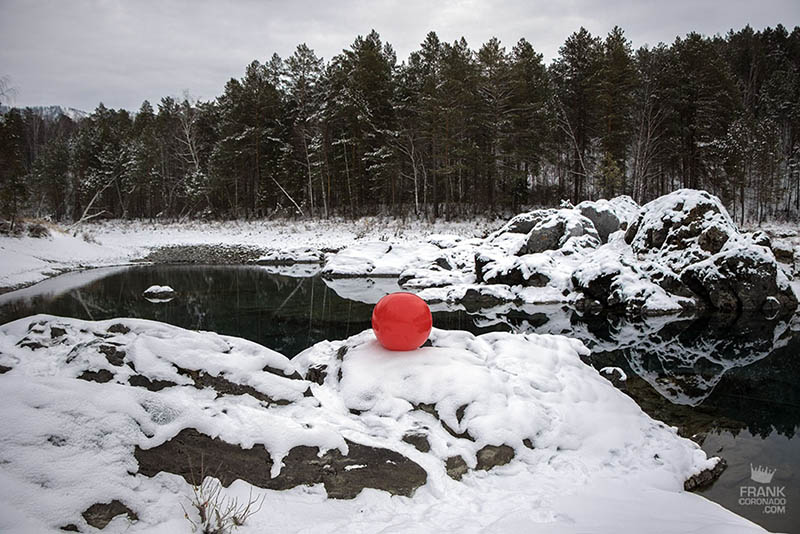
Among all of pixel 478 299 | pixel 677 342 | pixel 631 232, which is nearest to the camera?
pixel 677 342

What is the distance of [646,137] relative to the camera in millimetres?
25766

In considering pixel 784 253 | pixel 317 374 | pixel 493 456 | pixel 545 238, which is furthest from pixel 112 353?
pixel 784 253

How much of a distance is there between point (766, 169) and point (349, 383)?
3299cm

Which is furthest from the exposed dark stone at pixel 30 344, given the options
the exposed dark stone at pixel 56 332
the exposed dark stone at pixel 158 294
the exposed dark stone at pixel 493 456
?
the exposed dark stone at pixel 158 294

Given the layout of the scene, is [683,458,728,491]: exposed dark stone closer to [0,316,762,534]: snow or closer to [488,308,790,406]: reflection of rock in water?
[0,316,762,534]: snow

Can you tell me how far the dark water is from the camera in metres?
5.11

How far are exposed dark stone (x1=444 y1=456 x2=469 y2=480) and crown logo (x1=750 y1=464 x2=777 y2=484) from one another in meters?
3.14

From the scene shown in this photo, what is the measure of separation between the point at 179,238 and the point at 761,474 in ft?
106

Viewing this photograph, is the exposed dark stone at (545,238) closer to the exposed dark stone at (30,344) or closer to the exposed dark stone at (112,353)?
the exposed dark stone at (112,353)

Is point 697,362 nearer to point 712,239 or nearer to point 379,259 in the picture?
point 712,239

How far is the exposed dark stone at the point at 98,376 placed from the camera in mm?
3787

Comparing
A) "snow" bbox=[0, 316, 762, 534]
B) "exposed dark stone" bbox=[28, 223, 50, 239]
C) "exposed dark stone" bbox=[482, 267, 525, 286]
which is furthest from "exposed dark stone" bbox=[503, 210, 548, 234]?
"exposed dark stone" bbox=[28, 223, 50, 239]

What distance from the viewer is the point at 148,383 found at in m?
3.92

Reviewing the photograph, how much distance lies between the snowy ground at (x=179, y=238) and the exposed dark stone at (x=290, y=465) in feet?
53.8
